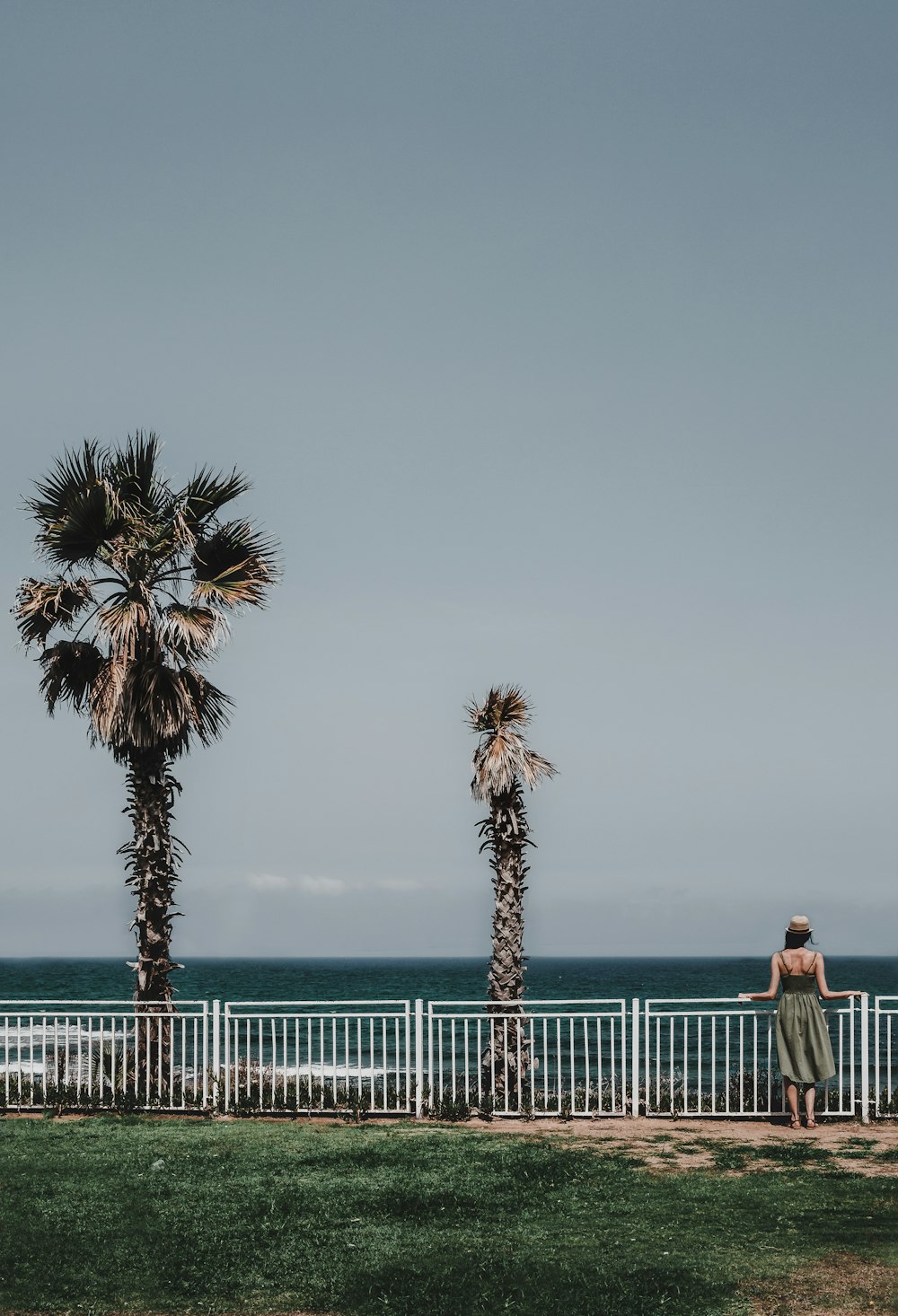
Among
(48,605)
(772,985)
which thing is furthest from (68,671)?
(772,985)

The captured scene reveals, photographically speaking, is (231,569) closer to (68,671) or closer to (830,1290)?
(68,671)

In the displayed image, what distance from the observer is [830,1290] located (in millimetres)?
7559

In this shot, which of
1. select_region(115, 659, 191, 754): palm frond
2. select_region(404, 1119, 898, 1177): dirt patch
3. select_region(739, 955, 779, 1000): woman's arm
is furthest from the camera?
select_region(115, 659, 191, 754): palm frond

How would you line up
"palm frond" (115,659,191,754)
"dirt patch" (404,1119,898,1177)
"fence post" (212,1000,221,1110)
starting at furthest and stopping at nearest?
"palm frond" (115,659,191,754) < "fence post" (212,1000,221,1110) < "dirt patch" (404,1119,898,1177)

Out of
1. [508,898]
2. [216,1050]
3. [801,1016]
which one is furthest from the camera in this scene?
[508,898]

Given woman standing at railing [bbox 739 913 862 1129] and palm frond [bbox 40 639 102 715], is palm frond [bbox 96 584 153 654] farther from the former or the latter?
woman standing at railing [bbox 739 913 862 1129]

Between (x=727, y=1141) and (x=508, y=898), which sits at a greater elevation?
(x=508, y=898)

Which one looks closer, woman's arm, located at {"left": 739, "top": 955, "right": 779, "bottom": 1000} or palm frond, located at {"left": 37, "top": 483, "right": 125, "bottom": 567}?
woman's arm, located at {"left": 739, "top": 955, "right": 779, "bottom": 1000}

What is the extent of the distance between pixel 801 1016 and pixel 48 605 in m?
9.94

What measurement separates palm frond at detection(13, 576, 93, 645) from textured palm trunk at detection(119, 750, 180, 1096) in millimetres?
1901

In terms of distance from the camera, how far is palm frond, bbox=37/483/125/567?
1667 cm

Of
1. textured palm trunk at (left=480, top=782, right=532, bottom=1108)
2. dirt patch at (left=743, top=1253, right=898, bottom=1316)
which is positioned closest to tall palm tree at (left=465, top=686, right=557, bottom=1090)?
textured palm trunk at (left=480, top=782, right=532, bottom=1108)

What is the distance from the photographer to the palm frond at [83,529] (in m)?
16.7

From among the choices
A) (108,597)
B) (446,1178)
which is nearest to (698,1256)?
(446,1178)
